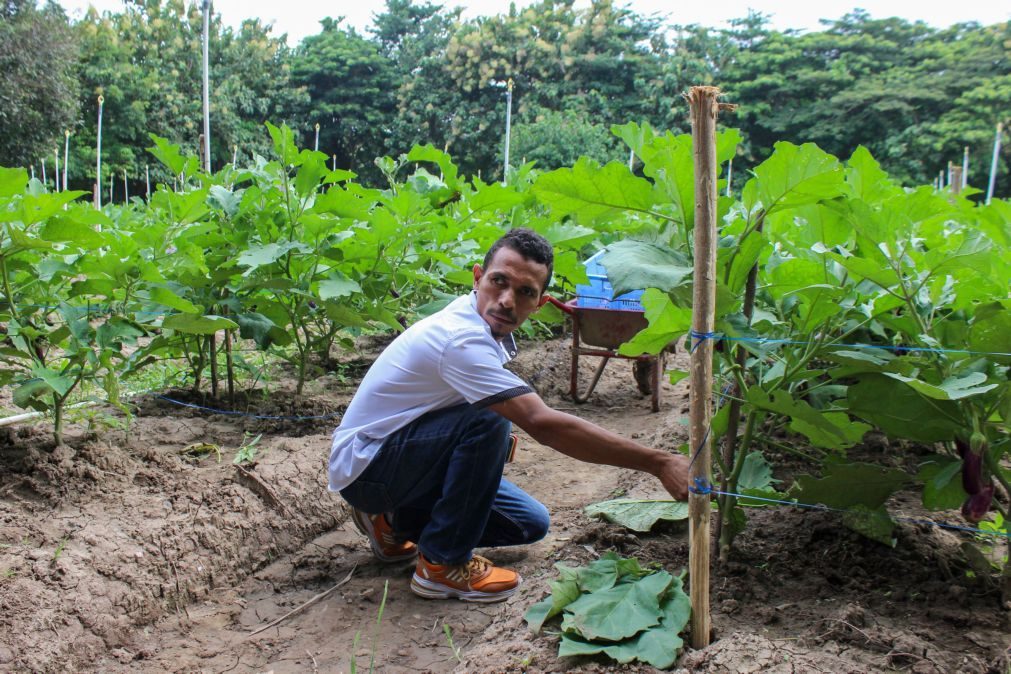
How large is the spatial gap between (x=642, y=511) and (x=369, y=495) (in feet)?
3.20

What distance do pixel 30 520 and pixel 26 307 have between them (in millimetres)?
795

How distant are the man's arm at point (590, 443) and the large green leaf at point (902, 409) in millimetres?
499

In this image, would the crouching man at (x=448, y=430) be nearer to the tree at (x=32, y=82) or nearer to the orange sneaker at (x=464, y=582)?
the orange sneaker at (x=464, y=582)

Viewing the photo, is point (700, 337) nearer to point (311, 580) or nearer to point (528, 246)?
point (528, 246)

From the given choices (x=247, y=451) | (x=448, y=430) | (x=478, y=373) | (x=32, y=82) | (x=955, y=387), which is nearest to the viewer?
(x=955, y=387)

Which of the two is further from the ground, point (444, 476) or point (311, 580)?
point (444, 476)

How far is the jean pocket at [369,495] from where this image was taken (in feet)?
9.52

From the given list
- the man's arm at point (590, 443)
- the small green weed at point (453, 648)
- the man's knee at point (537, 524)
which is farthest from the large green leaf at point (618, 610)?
the man's knee at point (537, 524)

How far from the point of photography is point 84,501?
3.02m

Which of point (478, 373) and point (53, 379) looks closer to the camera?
point (478, 373)

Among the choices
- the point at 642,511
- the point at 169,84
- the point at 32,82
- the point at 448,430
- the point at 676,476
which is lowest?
the point at 642,511

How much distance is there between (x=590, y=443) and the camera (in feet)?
7.55

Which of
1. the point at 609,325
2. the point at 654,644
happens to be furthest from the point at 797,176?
the point at 609,325

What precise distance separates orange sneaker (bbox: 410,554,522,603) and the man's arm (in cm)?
75
